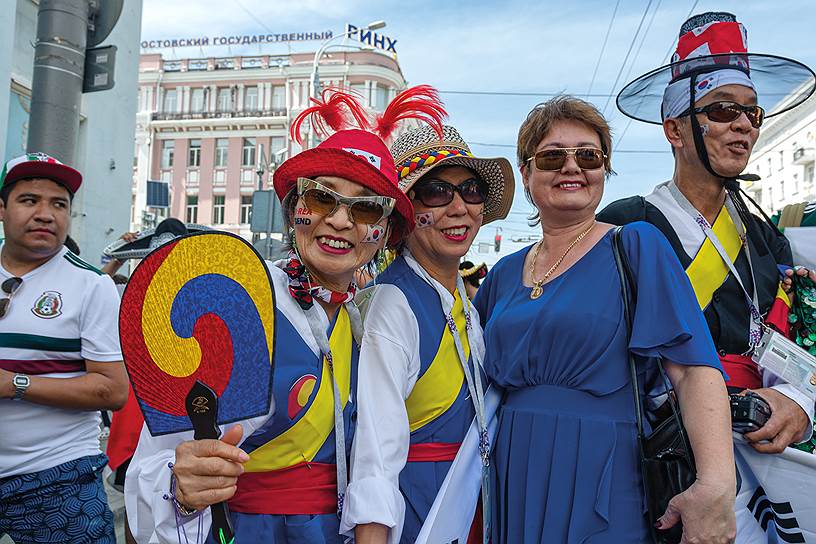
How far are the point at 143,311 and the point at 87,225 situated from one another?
1001cm

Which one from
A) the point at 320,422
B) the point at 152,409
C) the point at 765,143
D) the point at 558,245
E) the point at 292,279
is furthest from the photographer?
the point at 765,143

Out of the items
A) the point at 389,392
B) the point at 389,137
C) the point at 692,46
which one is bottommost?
the point at 389,392

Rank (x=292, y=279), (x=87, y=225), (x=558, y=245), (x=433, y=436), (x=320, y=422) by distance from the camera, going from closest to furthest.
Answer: (x=320, y=422) → (x=292, y=279) → (x=433, y=436) → (x=558, y=245) → (x=87, y=225)

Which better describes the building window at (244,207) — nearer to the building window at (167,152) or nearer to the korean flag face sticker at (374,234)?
the building window at (167,152)

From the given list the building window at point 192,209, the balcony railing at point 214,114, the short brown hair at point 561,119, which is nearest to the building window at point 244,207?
the building window at point 192,209

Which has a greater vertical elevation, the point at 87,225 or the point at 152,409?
the point at 87,225

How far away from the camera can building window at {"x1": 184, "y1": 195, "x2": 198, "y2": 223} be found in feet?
140

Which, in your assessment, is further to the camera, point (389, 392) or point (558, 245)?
point (558, 245)

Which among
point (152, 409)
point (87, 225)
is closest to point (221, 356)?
point (152, 409)

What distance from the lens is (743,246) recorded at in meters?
2.14

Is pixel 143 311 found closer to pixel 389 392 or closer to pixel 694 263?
pixel 389 392

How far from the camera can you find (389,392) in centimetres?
184

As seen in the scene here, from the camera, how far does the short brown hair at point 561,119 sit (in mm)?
2166

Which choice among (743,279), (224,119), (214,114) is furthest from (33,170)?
(214,114)
